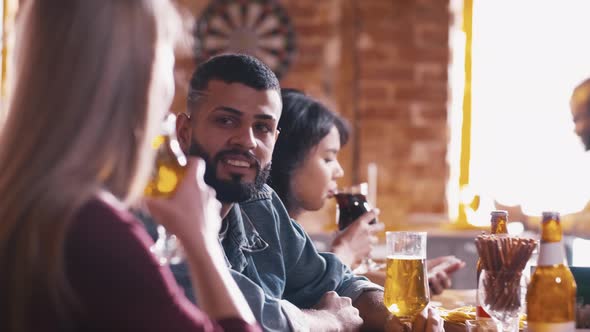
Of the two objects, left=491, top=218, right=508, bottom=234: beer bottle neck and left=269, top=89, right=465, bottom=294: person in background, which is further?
left=269, top=89, right=465, bottom=294: person in background

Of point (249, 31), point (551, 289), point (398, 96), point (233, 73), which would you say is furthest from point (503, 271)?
point (249, 31)

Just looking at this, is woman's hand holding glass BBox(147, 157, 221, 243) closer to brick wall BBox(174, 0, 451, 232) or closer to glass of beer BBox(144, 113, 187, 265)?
glass of beer BBox(144, 113, 187, 265)

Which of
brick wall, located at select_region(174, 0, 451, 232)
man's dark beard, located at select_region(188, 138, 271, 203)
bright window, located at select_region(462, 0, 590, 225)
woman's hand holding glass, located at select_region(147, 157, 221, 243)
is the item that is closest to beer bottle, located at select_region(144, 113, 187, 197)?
man's dark beard, located at select_region(188, 138, 271, 203)

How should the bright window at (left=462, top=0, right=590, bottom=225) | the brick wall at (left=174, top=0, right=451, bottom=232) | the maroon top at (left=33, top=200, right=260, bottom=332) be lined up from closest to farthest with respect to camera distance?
the maroon top at (left=33, top=200, right=260, bottom=332), the bright window at (left=462, top=0, right=590, bottom=225), the brick wall at (left=174, top=0, right=451, bottom=232)

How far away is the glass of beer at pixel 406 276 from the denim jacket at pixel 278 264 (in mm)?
203

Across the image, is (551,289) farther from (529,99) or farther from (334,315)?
(529,99)

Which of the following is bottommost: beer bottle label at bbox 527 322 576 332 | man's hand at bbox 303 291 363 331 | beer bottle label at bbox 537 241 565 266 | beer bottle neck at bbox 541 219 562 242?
man's hand at bbox 303 291 363 331

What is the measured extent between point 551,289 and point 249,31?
3.46m

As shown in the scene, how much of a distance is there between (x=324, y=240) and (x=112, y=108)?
310cm

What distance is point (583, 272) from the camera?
5.16 ft

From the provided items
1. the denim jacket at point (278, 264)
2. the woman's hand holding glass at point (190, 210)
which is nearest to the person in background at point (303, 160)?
the denim jacket at point (278, 264)

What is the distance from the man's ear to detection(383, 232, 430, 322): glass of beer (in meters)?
0.52

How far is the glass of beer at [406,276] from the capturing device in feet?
4.96

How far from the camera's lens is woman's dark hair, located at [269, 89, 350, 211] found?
98.2 inches
